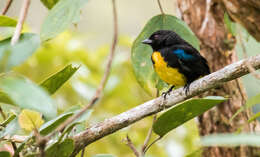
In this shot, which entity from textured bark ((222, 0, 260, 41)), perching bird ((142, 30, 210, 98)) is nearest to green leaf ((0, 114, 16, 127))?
textured bark ((222, 0, 260, 41))

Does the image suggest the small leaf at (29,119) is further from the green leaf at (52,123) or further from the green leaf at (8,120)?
the green leaf at (8,120)

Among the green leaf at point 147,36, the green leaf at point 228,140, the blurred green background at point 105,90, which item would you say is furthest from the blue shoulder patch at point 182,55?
the green leaf at point 228,140

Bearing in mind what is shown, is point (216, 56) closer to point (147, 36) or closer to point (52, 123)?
point (147, 36)

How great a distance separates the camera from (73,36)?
183 inches

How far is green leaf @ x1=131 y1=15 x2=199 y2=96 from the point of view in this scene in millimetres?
2688

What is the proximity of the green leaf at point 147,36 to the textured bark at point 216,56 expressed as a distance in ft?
3.15

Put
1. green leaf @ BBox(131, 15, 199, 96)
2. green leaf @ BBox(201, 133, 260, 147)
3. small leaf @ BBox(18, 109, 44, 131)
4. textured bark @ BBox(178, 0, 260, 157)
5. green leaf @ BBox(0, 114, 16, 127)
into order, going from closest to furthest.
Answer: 1. green leaf @ BBox(201, 133, 260, 147)
2. small leaf @ BBox(18, 109, 44, 131)
3. green leaf @ BBox(0, 114, 16, 127)
4. green leaf @ BBox(131, 15, 199, 96)
5. textured bark @ BBox(178, 0, 260, 157)

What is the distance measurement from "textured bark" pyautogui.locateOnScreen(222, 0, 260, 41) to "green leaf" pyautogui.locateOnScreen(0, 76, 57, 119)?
1.05 m

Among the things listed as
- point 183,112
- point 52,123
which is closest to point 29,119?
point 52,123

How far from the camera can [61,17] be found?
6.40ft

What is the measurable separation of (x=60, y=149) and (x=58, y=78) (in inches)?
16.5

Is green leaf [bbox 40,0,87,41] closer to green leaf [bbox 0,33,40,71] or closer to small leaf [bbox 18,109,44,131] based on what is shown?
small leaf [bbox 18,109,44,131]

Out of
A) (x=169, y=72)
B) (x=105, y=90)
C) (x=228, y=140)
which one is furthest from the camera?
(x=105, y=90)

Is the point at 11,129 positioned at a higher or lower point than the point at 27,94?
lower
